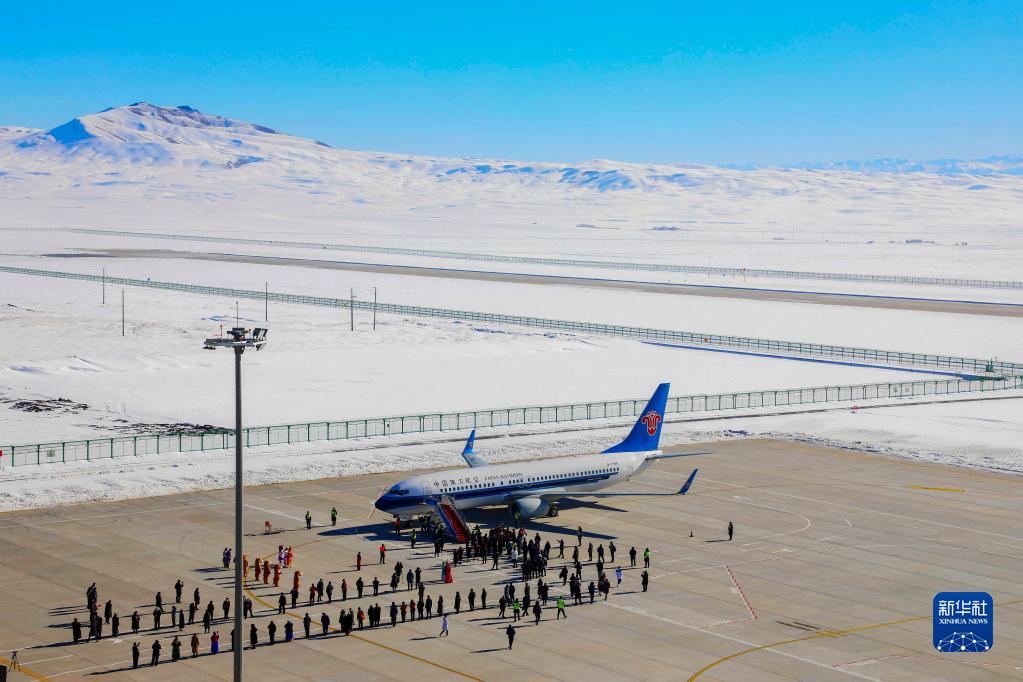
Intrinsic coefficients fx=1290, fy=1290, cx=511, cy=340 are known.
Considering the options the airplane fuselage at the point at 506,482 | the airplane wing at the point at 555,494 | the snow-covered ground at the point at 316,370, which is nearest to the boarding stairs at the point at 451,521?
the airplane fuselage at the point at 506,482

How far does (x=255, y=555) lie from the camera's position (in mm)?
61312

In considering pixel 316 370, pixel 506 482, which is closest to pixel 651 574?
pixel 506 482

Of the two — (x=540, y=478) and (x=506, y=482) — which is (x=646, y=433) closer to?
(x=540, y=478)

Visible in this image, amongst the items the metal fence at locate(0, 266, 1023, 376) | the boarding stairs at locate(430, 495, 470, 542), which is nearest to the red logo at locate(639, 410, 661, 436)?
the boarding stairs at locate(430, 495, 470, 542)

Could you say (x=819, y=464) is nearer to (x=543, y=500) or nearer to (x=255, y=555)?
(x=543, y=500)

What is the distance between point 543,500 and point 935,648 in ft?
81.3

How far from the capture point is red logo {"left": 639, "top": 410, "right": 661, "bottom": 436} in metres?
74.9

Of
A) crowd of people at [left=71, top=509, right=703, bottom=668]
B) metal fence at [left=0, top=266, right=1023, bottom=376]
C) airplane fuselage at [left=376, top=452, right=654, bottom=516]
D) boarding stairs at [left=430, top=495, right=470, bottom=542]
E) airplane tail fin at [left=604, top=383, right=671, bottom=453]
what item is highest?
metal fence at [left=0, top=266, right=1023, bottom=376]

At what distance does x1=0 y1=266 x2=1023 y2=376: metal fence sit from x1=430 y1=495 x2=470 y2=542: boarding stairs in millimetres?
80048

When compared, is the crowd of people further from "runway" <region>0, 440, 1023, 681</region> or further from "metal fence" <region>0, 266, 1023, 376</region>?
"metal fence" <region>0, 266, 1023, 376</region>

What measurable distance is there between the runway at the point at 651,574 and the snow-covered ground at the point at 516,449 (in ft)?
11.7

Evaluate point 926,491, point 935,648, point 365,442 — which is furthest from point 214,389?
A: point 935,648

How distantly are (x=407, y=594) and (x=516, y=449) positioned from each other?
36058 mm

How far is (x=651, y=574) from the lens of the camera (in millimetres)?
58719
